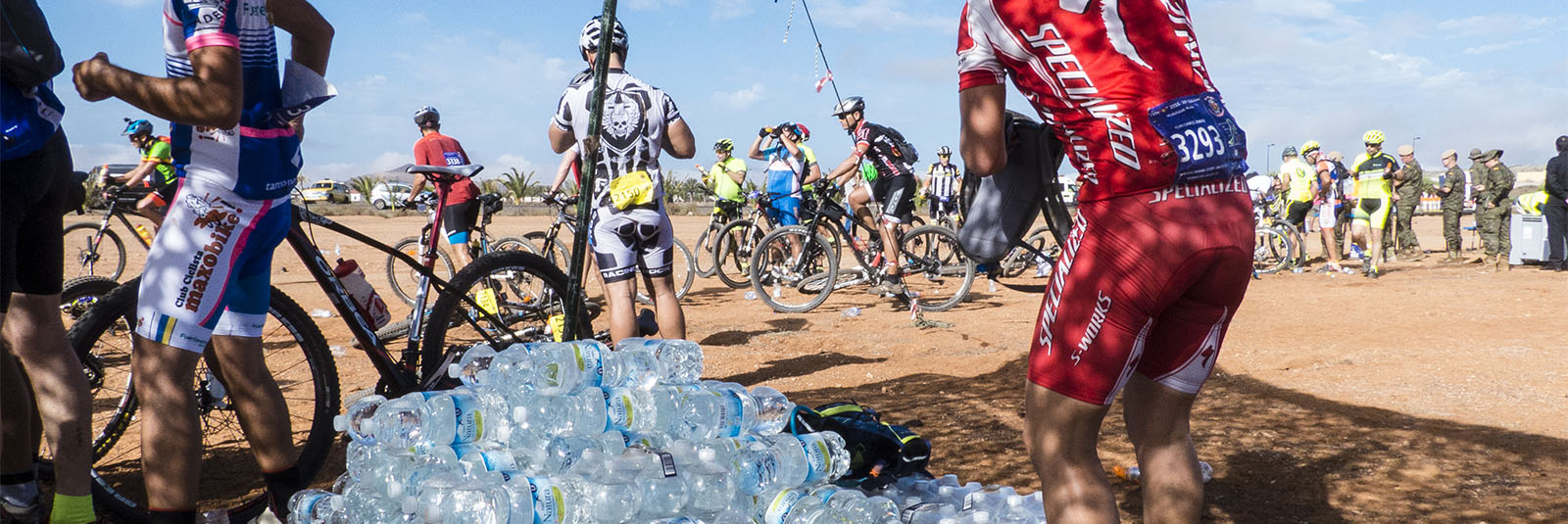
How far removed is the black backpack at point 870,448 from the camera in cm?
321

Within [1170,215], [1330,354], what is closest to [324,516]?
[1170,215]

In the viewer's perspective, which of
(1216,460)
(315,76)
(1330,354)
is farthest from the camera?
(1330,354)

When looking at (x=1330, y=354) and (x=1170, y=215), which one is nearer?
(x=1170, y=215)

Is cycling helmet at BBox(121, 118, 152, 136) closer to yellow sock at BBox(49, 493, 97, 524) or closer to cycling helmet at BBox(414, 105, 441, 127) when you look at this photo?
cycling helmet at BBox(414, 105, 441, 127)

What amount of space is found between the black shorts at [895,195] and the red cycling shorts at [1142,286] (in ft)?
30.3

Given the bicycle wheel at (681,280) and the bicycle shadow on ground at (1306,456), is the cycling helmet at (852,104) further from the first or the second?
the bicycle shadow on ground at (1306,456)

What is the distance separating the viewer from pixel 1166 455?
2.14 meters

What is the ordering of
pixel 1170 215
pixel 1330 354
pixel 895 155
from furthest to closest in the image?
pixel 895 155 < pixel 1330 354 < pixel 1170 215

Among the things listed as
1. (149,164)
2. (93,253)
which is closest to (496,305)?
(149,164)

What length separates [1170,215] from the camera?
1952mm

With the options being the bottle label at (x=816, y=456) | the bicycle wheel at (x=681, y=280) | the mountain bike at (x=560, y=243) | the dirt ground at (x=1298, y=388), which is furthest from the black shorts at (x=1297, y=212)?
the bottle label at (x=816, y=456)

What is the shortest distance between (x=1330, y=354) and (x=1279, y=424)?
2641mm

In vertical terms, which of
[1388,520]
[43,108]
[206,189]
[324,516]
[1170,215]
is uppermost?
[43,108]

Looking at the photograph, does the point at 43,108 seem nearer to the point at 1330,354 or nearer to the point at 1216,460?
the point at 1216,460
